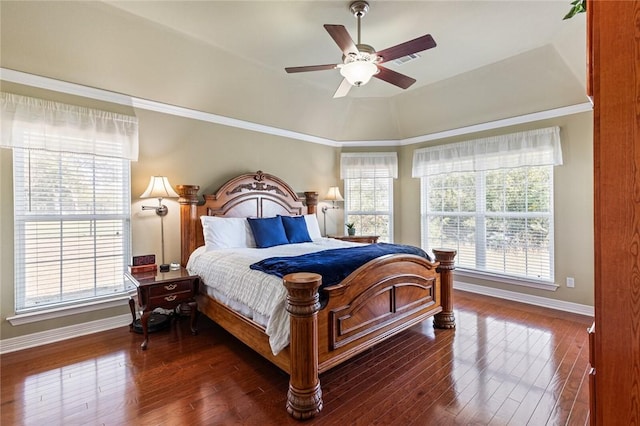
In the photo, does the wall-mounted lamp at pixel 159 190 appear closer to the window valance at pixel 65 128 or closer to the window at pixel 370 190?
the window valance at pixel 65 128

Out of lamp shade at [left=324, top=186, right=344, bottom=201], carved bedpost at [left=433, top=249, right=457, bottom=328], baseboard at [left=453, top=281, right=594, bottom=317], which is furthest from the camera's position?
lamp shade at [left=324, top=186, right=344, bottom=201]

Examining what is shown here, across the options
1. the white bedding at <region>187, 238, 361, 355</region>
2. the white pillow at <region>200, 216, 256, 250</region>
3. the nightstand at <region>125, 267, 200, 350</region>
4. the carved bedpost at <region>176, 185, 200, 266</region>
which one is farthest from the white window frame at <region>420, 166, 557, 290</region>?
the nightstand at <region>125, 267, 200, 350</region>

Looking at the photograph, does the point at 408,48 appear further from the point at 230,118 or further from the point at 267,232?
the point at 230,118

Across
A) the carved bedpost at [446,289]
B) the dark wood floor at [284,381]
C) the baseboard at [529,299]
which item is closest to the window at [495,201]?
the baseboard at [529,299]

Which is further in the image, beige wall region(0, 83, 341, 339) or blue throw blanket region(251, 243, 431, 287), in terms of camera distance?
beige wall region(0, 83, 341, 339)

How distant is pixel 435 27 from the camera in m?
3.04

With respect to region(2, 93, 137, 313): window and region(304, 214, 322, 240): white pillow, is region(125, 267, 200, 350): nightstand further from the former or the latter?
region(304, 214, 322, 240): white pillow

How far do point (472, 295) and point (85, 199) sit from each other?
5277 mm

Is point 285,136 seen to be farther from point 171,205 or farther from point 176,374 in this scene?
point 176,374

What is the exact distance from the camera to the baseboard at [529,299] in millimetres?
3738

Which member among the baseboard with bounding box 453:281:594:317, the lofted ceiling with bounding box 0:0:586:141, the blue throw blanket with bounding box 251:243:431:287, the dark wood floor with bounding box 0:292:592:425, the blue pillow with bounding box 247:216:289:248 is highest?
the lofted ceiling with bounding box 0:0:586:141

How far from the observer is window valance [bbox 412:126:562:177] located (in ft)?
13.0

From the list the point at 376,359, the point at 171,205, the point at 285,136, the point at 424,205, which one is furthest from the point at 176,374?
the point at 424,205

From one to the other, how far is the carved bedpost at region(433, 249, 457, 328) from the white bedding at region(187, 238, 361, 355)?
4.65ft
